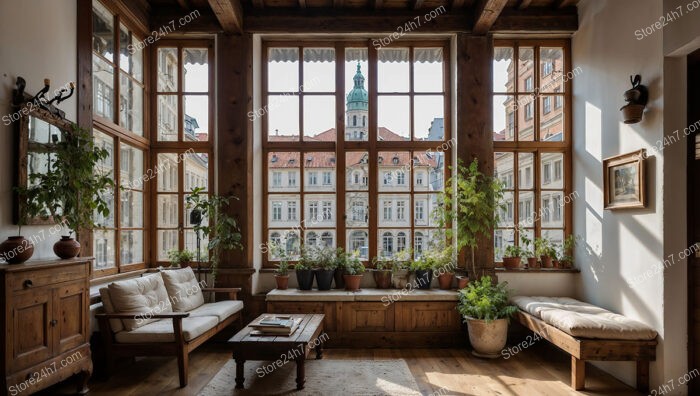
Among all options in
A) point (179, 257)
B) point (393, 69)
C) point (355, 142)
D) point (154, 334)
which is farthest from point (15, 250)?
point (393, 69)

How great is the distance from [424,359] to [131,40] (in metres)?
4.85

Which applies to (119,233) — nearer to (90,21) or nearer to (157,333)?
(157,333)

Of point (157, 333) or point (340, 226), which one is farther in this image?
point (340, 226)

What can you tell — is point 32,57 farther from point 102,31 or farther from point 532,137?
point 532,137

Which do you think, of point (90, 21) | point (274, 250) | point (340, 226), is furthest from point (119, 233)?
point (340, 226)

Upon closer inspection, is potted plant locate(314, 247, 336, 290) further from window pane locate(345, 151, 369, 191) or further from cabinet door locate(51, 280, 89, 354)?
cabinet door locate(51, 280, 89, 354)

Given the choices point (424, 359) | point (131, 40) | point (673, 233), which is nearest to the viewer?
point (673, 233)

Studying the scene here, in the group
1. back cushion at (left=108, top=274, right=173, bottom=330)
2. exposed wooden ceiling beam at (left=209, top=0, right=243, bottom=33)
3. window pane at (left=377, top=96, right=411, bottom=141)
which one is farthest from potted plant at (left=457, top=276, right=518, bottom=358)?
exposed wooden ceiling beam at (left=209, top=0, right=243, bottom=33)

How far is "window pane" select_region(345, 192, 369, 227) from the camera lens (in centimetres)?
586

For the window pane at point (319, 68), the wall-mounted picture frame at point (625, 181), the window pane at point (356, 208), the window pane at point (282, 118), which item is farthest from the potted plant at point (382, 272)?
the wall-mounted picture frame at point (625, 181)

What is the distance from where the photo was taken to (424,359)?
4.80 m

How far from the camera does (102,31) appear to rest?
15.6 ft

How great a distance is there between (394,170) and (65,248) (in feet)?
12.1

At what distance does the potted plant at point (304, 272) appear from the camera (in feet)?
18.0
